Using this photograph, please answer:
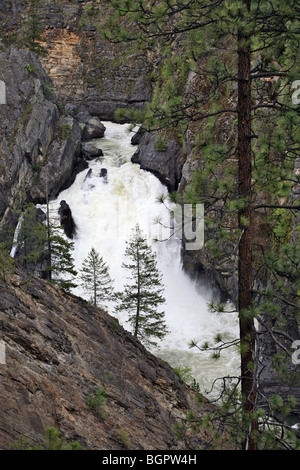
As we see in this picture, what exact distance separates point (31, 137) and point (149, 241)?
1316 cm

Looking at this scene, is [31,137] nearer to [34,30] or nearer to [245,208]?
[34,30]

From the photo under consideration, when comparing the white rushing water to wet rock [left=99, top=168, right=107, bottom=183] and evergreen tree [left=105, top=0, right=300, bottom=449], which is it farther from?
evergreen tree [left=105, top=0, right=300, bottom=449]

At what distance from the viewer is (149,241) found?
3244 centimetres

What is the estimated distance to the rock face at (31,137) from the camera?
34219 millimetres

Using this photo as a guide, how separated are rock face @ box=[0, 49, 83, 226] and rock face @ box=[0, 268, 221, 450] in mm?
22270

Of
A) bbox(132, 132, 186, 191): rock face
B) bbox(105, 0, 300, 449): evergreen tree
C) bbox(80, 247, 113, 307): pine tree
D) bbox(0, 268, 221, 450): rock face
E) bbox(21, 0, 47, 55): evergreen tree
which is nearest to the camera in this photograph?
bbox(105, 0, 300, 449): evergreen tree

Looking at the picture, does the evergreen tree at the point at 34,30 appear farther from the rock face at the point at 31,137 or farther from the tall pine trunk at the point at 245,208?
the tall pine trunk at the point at 245,208

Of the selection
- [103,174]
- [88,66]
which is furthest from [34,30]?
[103,174]

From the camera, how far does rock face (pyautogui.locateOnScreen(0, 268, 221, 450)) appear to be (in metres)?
8.41

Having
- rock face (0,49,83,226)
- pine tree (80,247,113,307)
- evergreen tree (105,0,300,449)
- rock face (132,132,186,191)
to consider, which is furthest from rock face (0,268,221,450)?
rock face (0,49,83,226)

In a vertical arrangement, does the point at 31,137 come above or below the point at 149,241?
above

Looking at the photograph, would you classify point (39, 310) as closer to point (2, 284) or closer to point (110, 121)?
point (2, 284)

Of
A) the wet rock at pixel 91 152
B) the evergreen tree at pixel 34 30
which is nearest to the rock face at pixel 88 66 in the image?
the evergreen tree at pixel 34 30
